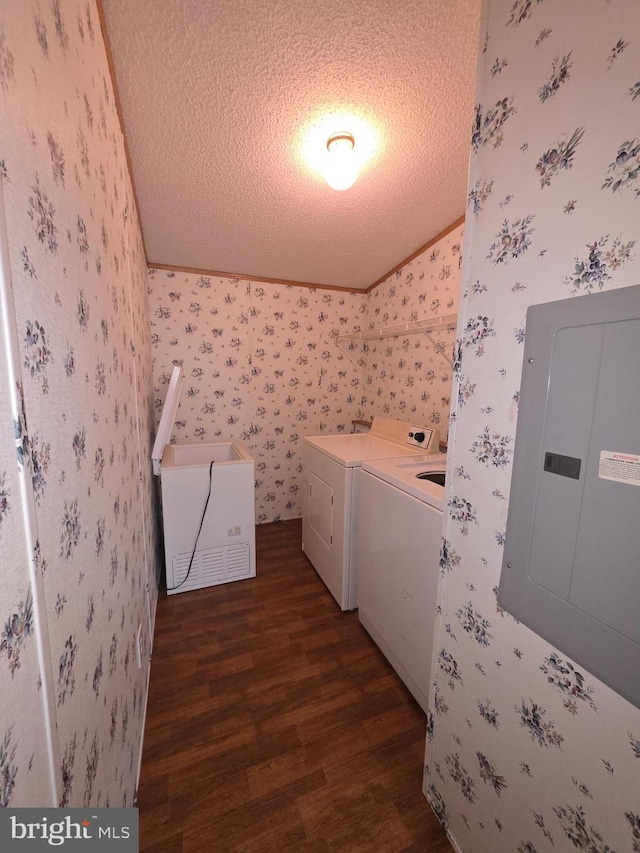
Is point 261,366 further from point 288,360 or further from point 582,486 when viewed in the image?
point 582,486

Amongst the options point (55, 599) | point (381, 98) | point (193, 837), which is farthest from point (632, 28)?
point (193, 837)

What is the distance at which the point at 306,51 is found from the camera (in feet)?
3.83

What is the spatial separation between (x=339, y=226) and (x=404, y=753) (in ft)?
9.63

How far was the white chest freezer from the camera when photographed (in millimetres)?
2283

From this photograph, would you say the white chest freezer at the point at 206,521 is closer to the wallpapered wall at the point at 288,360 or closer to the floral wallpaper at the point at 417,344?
the wallpapered wall at the point at 288,360

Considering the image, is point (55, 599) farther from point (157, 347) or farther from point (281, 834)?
point (157, 347)

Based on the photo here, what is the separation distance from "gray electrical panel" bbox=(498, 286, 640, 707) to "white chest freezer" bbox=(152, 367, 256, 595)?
6.33ft

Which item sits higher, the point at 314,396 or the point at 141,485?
the point at 314,396

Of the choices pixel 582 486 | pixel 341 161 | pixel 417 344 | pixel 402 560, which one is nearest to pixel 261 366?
pixel 417 344

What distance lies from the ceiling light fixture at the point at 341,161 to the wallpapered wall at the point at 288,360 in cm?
105

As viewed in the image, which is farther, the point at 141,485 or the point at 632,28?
the point at 141,485

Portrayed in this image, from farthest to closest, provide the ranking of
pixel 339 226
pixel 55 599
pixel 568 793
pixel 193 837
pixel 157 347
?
pixel 157 347 → pixel 339 226 → pixel 193 837 → pixel 568 793 → pixel 55 599

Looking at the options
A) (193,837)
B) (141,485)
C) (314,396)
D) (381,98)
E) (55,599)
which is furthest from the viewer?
(314,396)

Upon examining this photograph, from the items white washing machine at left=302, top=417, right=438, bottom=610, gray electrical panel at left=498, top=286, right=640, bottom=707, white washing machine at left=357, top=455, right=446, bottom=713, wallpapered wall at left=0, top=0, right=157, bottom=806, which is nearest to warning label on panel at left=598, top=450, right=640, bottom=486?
gray electrical panel at left=498, top=286, right=640, bottom=707
